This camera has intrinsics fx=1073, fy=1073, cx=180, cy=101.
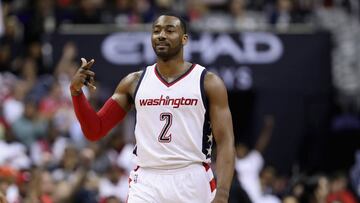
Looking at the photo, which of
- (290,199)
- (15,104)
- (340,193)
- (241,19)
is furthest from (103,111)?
(241,19)

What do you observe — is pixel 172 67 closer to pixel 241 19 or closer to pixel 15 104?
pixel 15 104

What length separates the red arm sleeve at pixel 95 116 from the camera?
7977 mm

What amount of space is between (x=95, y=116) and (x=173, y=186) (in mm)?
814

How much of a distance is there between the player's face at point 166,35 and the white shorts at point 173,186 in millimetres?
877

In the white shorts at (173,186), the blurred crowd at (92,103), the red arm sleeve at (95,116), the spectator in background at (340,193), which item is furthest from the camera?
the spectator in background at (340,193)

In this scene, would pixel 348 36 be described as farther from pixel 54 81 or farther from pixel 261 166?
pixel 54 81

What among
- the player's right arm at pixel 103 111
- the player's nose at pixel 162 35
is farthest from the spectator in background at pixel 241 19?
the player's nose at pixel 162 35

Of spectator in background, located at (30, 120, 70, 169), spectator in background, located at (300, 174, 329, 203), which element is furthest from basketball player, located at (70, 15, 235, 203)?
spectator in background, located at (30, 120, 70, 169)

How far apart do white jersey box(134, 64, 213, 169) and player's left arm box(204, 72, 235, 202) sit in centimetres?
7

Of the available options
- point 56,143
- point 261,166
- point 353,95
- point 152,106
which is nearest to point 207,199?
point 152,106

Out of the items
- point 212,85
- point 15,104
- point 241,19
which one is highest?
point 212,85

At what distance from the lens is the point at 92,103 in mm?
15633

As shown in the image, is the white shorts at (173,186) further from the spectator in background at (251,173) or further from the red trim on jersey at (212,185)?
the spectator in background at (251,173)

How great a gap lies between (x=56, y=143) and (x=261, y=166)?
3568 millimetres
